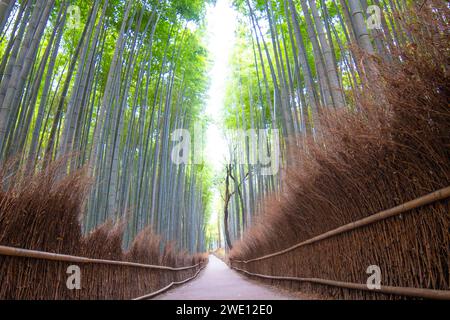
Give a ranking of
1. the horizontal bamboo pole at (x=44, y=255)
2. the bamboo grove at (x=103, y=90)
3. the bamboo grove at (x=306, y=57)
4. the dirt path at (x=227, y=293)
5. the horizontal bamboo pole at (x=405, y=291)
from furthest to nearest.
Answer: the dirt path at (x=227, y=293), the bamboo grove at (x=103, y=90), the bamboo grove at (x=306, y=57), the horizontal bamboo pole at (x=44, y=255), the horizontal bamboo pole at (x=405, y=291)

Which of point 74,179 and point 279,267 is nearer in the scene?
point 74,179

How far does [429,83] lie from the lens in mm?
1226

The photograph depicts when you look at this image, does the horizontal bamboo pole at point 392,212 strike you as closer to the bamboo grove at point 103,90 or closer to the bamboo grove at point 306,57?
the bamboo grove at point 306,57

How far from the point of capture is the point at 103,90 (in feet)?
20.3

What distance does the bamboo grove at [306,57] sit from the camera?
2.14 m

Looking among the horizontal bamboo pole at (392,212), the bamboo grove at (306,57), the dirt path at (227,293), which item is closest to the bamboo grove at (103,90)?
the dirt path at (227,293)

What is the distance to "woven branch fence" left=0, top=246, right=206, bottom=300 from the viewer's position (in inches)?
60.9

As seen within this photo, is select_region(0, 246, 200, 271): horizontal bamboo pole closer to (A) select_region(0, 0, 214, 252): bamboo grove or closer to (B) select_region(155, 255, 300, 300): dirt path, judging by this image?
(A) select_region(0, 0, 214, 252): bamboo grove

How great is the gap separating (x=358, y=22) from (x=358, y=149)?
1.15 metres

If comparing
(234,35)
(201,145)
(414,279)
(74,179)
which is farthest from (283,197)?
(201,145)

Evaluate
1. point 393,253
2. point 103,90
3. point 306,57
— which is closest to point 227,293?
point 393,253

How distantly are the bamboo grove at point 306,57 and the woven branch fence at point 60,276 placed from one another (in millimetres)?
2007
